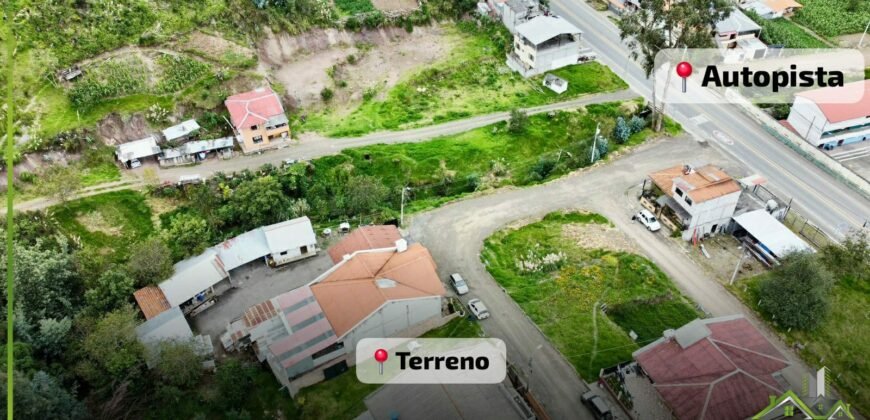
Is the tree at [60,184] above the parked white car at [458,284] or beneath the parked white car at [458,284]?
above

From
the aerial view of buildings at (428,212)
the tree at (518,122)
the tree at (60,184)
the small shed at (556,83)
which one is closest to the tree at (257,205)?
the aerial view of buildings at (428,212)

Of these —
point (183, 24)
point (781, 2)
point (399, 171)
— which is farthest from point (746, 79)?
point (183, 24)

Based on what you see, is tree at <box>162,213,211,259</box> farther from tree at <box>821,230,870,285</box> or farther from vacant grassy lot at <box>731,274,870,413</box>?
tree at <box>821,230,870,285</box>

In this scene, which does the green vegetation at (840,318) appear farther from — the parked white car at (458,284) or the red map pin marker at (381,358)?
the red map pin marker at (381,358)

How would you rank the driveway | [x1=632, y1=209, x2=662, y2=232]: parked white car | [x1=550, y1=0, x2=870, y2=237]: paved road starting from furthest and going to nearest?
[x1=550, y1=0, x2=870, y2=237]: paved road, [x1=632, y1=209, x2=662, y2=232]: parked white car, the driveway

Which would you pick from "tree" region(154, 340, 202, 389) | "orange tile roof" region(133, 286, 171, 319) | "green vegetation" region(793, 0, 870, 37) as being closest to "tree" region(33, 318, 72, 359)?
"orange tile roof" region(133, 286, 171, 319)

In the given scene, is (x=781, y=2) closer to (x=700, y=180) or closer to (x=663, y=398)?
(x=700, y=180)
